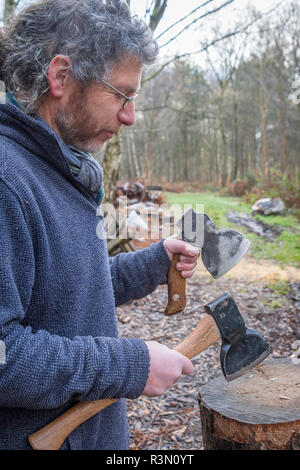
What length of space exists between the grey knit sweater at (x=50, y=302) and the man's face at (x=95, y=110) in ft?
0.59

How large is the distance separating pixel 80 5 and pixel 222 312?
140 centimetres

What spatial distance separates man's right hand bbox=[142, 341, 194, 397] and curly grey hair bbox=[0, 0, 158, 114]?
0.97 meters

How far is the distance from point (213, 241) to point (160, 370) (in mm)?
951

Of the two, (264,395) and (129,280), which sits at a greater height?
(129,280)

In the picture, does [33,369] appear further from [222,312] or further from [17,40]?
[17,40]

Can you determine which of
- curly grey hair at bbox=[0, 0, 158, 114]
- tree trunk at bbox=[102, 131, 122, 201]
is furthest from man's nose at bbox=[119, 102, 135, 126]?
tree trunk at bbox=[102, 131, 122, 201]

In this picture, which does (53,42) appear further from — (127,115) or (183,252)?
(183,252)

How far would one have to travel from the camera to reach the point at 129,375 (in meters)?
1.22

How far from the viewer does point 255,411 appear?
2092mm

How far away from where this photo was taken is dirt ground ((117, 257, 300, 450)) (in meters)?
3.27

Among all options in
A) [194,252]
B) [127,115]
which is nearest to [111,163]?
[194,252]

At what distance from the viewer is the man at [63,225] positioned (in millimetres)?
1116

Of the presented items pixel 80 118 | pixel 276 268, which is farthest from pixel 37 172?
pixel 276 268

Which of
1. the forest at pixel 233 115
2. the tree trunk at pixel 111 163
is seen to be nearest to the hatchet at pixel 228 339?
the tree trunk at pixel 111 163
